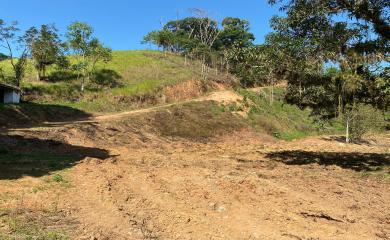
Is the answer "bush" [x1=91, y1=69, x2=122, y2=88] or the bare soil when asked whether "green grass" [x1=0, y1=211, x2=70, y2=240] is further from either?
"bush" [x1=91, y1=69, x2=122, y2=88]

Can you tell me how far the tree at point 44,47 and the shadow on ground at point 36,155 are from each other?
2543 centimetres

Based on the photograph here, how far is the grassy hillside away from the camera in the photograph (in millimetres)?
42500

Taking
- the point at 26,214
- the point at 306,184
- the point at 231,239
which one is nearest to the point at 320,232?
the point at 231,239

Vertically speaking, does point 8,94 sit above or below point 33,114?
above

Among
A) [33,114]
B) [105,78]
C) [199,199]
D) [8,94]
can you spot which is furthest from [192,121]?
[199,199]

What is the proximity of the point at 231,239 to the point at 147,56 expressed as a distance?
6866 cm

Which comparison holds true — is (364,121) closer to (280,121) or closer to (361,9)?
(280,121)

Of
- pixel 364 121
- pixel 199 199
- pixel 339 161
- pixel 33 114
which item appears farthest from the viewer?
pixel 364 121

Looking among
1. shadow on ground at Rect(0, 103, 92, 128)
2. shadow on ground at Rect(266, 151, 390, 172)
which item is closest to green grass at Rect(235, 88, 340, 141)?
shadow on ground at Rect(266, 151, 390, 172)

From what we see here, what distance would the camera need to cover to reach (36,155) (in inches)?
650

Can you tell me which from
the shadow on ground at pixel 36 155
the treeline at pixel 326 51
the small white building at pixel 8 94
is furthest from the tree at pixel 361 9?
the small white building at pixel 8 94

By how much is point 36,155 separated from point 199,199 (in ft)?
28.9

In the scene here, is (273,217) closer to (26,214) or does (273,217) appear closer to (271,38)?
(26,214)

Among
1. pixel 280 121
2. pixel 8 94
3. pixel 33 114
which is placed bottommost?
pixel 280 121
